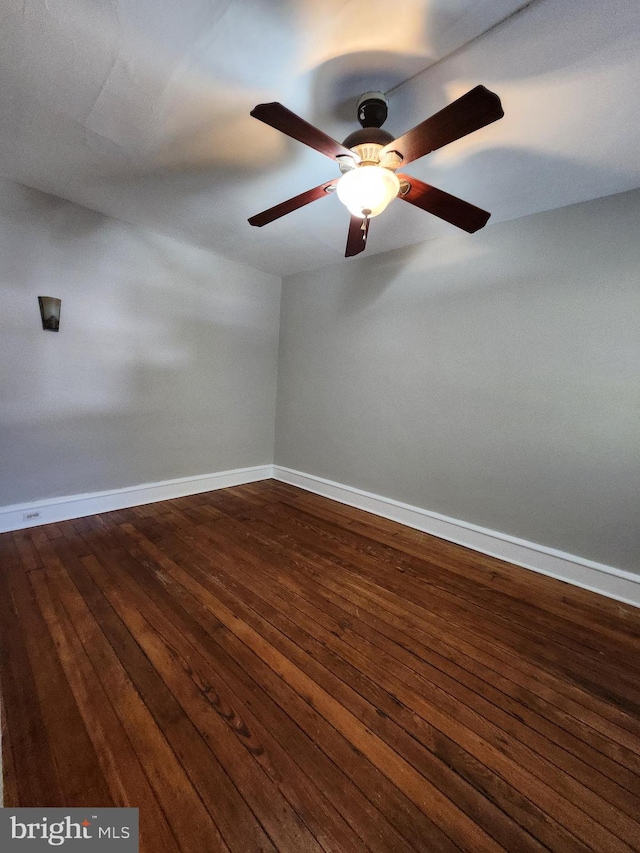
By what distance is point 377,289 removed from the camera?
3.13 m

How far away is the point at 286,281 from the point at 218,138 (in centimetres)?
230

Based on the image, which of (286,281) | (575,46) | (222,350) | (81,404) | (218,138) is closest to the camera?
(575,46)

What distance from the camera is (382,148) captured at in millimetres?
1376

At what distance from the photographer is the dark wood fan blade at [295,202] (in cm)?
160

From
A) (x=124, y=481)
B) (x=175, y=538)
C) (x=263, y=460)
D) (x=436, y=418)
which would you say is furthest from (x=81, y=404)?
(x=436, y=418)

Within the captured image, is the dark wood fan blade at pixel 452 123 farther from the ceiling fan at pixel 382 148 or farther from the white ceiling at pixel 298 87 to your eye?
the white ceiling at pixel 298 87

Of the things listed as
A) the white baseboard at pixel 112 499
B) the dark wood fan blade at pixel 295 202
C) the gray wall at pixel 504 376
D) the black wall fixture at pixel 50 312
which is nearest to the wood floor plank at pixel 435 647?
the gray wall at pixel 504 376

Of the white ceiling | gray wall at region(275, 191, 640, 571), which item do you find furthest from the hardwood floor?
the white ceiling

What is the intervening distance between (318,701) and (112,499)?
2.51 meters

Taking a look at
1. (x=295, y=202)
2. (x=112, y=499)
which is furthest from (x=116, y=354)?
(x=295, y=202)

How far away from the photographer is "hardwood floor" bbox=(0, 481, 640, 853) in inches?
36.3

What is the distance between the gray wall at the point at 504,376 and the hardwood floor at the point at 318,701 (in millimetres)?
619

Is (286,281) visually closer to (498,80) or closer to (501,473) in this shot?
(498,80)

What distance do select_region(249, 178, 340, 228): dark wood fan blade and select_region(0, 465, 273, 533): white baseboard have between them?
99.1 inches
